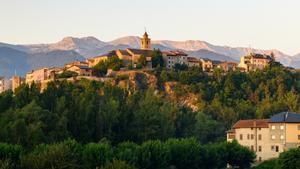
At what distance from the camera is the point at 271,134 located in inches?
3903

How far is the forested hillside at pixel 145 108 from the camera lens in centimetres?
8050

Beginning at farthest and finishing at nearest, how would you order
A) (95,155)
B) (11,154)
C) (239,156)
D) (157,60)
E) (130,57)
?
(130,57) < (157,60) < (239,156) < (95,155) < (11,154)

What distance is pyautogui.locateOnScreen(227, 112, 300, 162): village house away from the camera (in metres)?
97.5

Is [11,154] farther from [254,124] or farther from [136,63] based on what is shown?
[136,63]

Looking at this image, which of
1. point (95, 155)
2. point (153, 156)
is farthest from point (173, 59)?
point (95, 155)

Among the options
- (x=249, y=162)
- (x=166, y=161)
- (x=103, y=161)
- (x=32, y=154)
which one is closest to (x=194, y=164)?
(x=166, y=161)

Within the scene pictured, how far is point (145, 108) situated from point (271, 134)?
67.2 feet

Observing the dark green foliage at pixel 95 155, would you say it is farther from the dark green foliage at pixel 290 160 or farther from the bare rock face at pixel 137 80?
the bare rock face at pixel 137 80

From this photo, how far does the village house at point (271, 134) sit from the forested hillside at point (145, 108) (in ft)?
33.5

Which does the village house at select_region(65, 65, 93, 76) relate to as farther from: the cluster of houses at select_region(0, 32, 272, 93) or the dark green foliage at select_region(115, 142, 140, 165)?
the dark green foliage at select_region(115, 142, 140, 165)

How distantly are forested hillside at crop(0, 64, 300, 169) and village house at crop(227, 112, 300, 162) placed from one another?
10.2m

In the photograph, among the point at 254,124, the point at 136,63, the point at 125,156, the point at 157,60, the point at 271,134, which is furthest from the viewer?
the point at 136,63

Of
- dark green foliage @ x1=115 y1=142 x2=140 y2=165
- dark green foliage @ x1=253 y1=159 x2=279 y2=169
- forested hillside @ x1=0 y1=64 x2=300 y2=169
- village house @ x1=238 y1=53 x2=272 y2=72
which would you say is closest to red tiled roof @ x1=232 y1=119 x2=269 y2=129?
dark green foliage @ x1=253 y1=159 x2=279 y2=169

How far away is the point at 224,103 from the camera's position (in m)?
137
